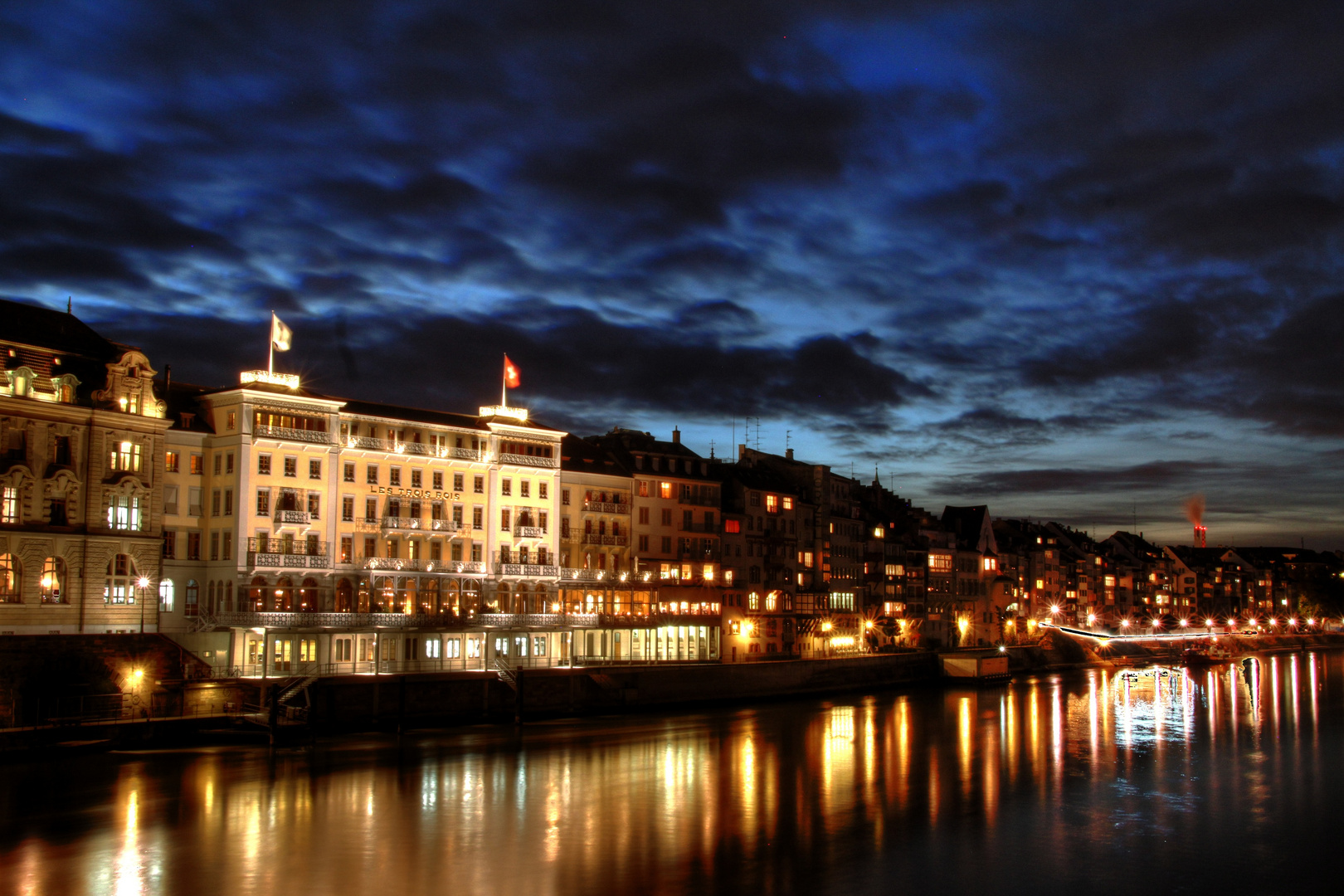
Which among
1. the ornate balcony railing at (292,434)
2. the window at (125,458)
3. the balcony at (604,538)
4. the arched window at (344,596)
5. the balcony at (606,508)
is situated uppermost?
the ornate balcony railing at (292,434)

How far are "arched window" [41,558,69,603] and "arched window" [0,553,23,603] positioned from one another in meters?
1.16

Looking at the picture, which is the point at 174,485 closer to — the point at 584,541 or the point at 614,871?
the point at 584,541

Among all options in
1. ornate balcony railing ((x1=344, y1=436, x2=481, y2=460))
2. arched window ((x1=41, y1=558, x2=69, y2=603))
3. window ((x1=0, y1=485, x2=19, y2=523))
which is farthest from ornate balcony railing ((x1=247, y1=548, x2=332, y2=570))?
window ((x1=0, y1=485, x2=19, y2=523))

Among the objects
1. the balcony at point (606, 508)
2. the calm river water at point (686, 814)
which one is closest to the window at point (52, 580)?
the calm river water at point (686, 814)

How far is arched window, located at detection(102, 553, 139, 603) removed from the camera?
65438 mm

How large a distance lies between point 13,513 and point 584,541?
41259 mm

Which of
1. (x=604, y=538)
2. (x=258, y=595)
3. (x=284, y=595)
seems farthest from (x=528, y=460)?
(x=258, y=595)

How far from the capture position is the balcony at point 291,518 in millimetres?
72562

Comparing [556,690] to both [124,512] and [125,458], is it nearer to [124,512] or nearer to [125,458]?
[124,512]

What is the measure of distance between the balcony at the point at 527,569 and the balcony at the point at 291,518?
49.9ft

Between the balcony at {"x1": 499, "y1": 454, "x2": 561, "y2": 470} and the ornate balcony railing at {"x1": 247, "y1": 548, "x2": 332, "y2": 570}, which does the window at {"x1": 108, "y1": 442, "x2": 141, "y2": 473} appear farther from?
the balcony at {"x1": 499, "y1": 454, "x2": 561, "y2": 470}

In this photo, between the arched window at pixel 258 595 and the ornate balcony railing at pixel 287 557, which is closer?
the arched window at pixel 258 595

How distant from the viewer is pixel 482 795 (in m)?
50.6

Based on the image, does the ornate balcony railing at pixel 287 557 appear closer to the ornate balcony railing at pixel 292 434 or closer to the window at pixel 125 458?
the ornate balcony railing at pixel 292 434
